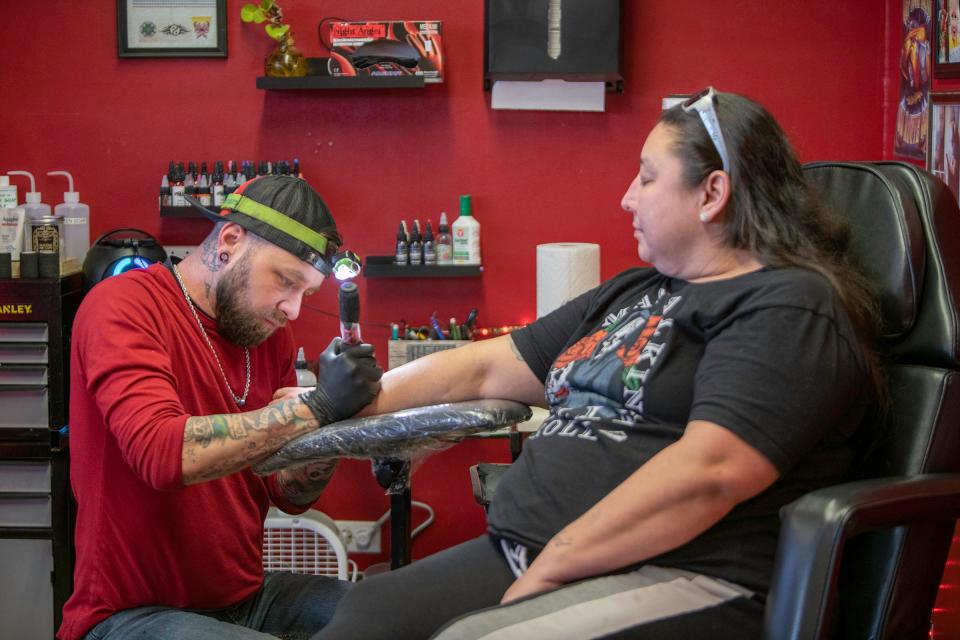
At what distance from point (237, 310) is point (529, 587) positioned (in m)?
0.80

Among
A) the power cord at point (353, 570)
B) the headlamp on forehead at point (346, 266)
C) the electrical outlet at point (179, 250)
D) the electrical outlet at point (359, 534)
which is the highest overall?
the headlamp on forehead at point (346, 266)

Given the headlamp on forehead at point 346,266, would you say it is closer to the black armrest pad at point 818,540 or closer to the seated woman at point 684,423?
the seated woman at point 684,423

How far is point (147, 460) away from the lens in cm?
161

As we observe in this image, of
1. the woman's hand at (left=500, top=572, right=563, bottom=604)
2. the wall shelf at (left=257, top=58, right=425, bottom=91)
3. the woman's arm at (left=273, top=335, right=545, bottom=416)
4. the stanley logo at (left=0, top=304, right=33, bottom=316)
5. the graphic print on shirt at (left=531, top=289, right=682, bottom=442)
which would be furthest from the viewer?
the wall shelf at (left=257, top=58, right=425, bottom=91)

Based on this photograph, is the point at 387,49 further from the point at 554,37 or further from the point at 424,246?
the point at 424,246

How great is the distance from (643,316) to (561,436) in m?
0.22

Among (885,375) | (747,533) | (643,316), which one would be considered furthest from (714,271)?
(747,533)

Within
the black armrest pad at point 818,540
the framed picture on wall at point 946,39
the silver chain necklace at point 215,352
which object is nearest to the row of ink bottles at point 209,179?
the silver chain necklace at point 215,352

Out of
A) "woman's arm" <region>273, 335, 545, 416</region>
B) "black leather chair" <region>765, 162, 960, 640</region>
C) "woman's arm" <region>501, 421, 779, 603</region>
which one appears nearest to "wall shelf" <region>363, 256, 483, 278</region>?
"woman's arm" <region>273, 335, 545, 416</region>

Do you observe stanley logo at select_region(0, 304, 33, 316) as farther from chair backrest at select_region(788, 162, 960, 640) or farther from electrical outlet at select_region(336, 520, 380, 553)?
chair backrest at select_region(788, 162, 960, 640)

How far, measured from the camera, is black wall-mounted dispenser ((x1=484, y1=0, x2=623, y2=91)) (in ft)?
10.1

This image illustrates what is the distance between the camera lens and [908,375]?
5.12ft

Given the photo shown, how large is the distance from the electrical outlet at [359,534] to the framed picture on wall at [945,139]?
2.04 metres

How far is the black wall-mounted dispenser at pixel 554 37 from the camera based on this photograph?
10.1 feet
